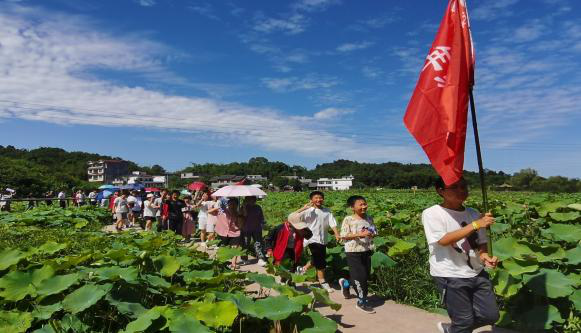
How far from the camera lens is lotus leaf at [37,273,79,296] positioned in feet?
12.5

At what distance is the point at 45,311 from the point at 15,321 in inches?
9.1

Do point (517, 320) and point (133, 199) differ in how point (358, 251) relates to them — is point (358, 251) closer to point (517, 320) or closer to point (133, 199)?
point (517, 320)

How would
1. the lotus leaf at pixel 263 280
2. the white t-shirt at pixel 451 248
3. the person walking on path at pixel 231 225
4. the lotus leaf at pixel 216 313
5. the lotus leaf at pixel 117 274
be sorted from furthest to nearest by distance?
the person walking on path at pixel 231 225 → the lotus leaf at pixel 263 280 → the lotus leaf at pixel 117 274 → the lotus leaf at pixel 216 313 → the white t-shirt at pixel 451 248

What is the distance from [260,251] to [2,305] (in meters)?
4.22

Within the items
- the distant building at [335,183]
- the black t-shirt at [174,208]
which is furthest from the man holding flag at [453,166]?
the distant building at [335,183]

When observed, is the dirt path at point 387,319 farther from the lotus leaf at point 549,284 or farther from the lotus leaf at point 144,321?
the lotus leaf at point 144,321

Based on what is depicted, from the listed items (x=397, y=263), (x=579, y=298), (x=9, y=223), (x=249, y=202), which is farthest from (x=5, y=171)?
(x=579, y=298)

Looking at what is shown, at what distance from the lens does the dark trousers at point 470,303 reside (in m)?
3.10

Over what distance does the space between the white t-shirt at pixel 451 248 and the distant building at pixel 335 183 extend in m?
89.0

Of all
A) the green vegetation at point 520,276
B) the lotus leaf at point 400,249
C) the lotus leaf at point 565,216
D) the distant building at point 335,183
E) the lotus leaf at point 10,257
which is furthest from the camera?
the distant building at point 335,183

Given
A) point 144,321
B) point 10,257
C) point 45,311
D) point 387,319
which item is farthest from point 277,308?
point 10,257

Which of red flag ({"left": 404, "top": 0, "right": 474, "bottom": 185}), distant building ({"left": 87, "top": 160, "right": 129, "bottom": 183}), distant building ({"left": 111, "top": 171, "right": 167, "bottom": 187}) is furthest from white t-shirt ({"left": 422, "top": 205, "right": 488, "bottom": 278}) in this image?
distant building ({"left": 87, "top": 160, "right": 129, "bottom": 183})

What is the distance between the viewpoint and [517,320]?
13.0 feet

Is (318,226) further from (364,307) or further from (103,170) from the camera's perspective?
(103,170)
